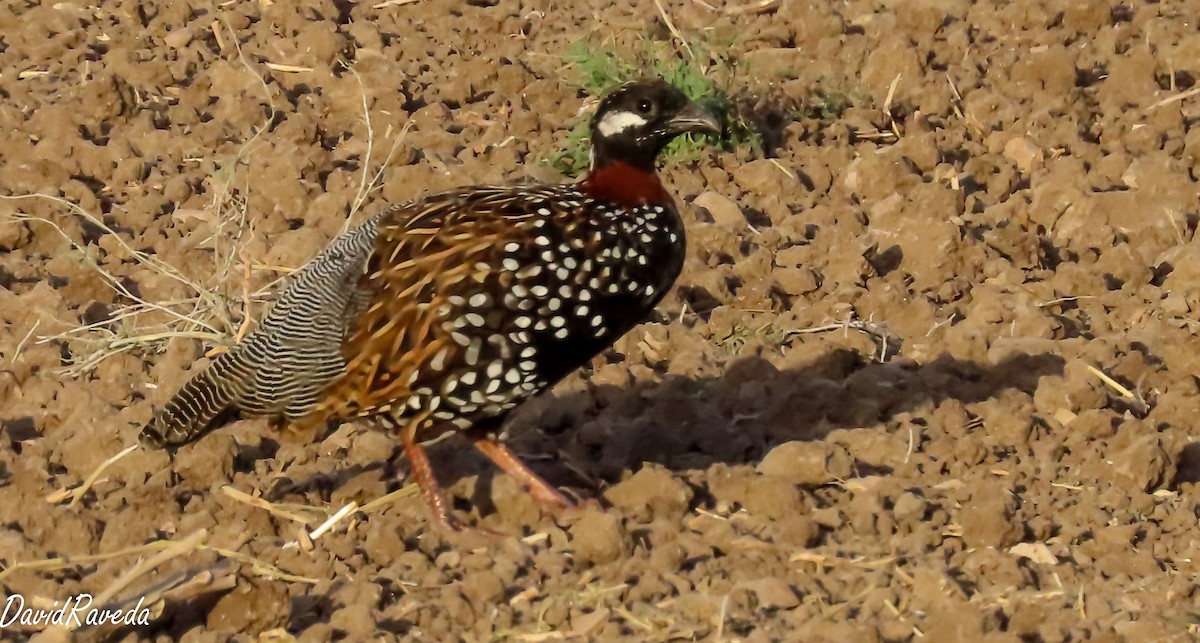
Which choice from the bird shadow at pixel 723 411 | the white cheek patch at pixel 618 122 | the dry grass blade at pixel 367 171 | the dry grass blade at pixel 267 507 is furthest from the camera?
the dry grass blade at pixel 367 171

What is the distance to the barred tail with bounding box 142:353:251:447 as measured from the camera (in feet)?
21.0

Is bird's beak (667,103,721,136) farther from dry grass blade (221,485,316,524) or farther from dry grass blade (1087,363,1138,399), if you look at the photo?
dry grass blade (221,485,316,524)

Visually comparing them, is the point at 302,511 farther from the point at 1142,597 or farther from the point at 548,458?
the point at 1142,597

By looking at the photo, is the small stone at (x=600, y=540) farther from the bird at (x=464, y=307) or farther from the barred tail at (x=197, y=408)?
the barred tail at (x=197, y=408)

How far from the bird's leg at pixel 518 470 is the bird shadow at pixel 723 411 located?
0.46 feet

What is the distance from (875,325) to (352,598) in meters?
2.85

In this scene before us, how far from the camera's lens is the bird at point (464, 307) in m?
6.18

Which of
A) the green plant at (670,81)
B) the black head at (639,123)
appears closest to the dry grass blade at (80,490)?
the black head at (639,123)

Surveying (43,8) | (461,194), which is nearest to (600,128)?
(461,194)

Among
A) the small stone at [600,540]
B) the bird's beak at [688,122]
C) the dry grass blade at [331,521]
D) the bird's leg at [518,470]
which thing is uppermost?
the bird's beak at [688,122]

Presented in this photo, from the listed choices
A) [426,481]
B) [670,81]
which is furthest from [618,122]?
[670,81]

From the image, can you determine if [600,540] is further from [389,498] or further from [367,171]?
[367,171]

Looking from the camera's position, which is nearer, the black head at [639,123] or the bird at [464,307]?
the bird at [464,307]

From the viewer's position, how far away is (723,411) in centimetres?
717
